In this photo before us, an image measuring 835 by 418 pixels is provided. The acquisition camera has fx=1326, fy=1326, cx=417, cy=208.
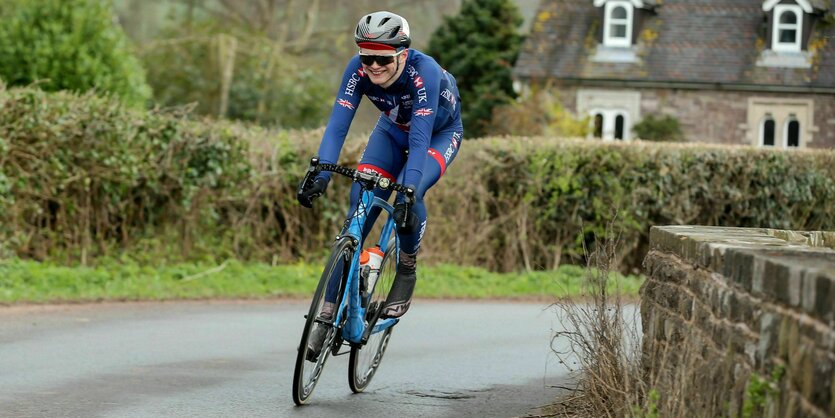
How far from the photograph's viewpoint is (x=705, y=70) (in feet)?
123

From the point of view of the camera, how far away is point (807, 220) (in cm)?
2048

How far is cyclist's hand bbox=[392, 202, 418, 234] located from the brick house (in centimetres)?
2953

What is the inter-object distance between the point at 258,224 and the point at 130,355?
7.45 metres

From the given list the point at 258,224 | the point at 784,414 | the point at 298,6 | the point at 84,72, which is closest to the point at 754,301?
the point at 784,414

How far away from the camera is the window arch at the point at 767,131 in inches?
1481

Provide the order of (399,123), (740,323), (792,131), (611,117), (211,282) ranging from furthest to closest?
(611,117) → (792,131) → (211,282) → (399,123) → (740,323)

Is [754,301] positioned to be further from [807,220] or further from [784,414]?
[807,220]

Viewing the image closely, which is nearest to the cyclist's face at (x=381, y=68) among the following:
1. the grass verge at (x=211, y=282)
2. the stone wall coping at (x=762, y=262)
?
the stone wall coping at (x=762, y=262)

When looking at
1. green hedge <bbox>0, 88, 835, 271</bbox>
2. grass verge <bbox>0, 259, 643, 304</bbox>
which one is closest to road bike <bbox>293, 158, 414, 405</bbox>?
grass verge <bbox>0, 259, 643, 304</bbox>

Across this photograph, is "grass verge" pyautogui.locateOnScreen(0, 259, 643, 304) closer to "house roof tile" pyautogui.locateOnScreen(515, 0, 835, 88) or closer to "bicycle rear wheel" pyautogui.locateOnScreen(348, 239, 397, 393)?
"bicycle rear wheel" pyautogui.locateOnScreen(348, 239, 397, 393)

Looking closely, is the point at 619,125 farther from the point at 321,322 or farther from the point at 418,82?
the point at 321,322

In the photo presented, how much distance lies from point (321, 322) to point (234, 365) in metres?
2.08

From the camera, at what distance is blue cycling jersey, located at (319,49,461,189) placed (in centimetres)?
746

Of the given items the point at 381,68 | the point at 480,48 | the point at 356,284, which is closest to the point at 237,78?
the point at 480,48
